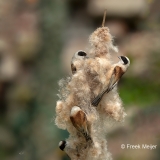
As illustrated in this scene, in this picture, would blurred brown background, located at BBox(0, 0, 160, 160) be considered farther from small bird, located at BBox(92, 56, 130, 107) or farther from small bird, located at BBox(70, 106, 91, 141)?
small bird, located at BBox(70, 106, 91, 141)

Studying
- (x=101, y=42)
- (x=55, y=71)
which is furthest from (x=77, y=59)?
(x=55, y=71)

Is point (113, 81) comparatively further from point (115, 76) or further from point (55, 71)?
point (55, 71)

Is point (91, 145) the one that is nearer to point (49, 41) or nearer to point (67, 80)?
point (67, 80)

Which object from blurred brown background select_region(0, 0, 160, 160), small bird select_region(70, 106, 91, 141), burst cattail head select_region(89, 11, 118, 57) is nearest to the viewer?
small bird select_region(70, 106, 91, 141)

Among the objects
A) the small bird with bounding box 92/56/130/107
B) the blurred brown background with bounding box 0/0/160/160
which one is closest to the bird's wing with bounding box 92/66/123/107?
the small bird with bounding box 92/56/130/107

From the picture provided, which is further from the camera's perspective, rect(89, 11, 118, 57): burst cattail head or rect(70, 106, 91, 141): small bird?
rect(89, 11, 118, 57): burst cattail head

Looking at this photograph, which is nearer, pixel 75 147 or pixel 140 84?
pixel 75 147

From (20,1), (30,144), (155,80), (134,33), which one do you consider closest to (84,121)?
(155,80)
